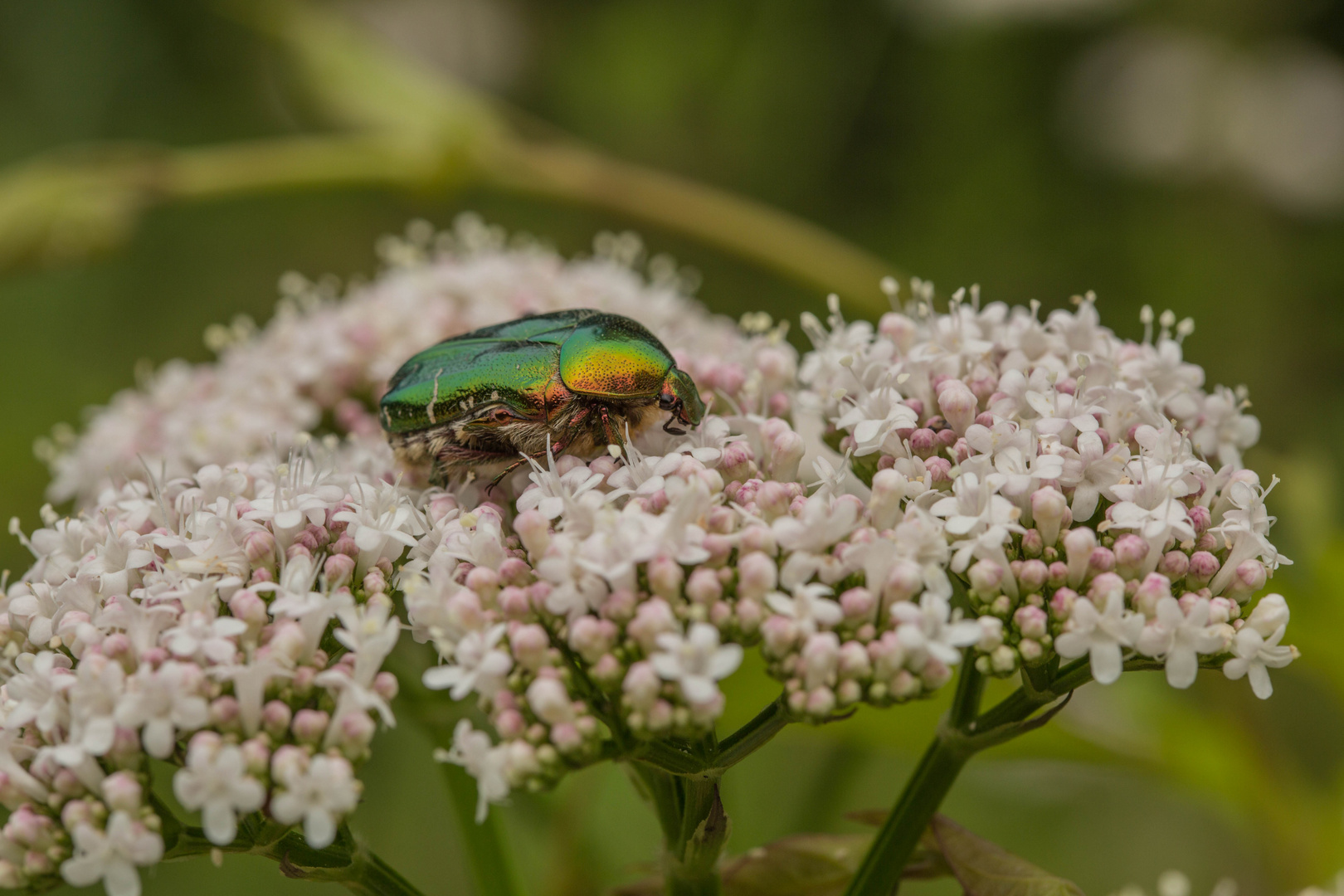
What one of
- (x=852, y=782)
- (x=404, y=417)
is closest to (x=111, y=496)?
(x=404, y=417)

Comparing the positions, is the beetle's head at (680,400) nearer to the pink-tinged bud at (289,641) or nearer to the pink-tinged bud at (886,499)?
the pink-tinged bud at (886,499)

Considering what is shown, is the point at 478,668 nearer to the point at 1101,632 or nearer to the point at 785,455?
the point at 785,455

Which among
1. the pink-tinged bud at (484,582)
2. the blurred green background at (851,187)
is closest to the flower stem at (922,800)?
the pink-tinged bud at (484,582)

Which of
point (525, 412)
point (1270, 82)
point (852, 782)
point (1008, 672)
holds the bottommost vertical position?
point (852, 782)

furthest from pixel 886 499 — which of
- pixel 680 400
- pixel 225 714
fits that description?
pixel 225 714

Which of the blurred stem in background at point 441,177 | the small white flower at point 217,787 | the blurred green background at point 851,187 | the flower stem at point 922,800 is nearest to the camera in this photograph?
the small white flower at point 217,787

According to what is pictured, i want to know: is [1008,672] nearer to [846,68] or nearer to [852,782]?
[852,782]
